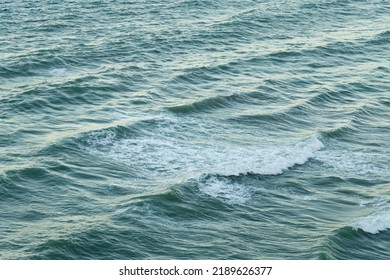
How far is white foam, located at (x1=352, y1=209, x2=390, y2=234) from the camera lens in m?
31.5

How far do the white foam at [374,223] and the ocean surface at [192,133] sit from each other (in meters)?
0.06

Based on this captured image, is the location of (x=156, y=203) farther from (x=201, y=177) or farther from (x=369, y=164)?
(x=369, y=164)

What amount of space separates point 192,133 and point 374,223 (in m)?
12.9

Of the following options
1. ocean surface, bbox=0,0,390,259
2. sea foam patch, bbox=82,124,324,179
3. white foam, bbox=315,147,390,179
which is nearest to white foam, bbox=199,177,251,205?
ocean surface, bbox=0,0,390,259

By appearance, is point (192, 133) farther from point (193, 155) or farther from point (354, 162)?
point (354, 162)

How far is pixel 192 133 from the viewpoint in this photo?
136 feet

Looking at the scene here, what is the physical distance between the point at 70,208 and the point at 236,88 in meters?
19.3

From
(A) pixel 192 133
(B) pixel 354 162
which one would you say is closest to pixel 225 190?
(A) pixel 192 133

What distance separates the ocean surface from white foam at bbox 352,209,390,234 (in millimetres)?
60

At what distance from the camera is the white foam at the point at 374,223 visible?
31484mm

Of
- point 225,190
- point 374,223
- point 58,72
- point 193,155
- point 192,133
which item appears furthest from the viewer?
point 58,72

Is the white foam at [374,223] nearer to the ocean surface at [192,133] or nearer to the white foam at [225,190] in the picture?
the ocean surface at [192,133]

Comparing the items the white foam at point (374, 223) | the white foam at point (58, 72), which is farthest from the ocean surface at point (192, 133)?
the white foam at point (58, 72)

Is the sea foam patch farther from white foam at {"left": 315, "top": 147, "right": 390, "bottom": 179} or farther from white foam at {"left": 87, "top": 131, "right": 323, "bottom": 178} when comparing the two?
white foam at {"left": 315, "top": 147, "right": 390, "bottom": 179}
